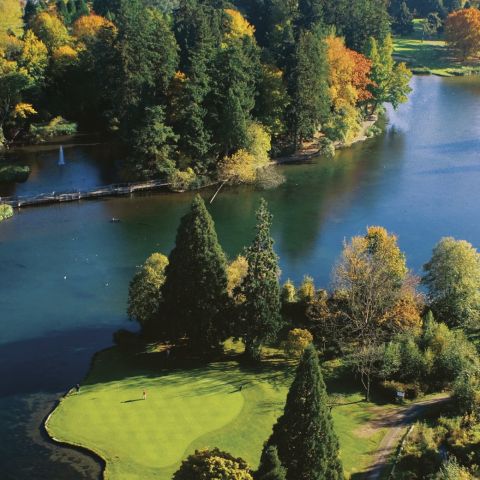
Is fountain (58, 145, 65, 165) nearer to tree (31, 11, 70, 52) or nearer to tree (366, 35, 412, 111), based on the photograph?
tree (31, 11, 70, 52)

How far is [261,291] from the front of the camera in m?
45.6

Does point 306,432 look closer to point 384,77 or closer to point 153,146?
point 153,146

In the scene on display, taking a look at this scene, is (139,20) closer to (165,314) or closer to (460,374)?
(165,314)

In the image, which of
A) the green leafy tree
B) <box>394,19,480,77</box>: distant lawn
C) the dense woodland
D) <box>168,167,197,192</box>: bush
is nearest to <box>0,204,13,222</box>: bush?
the dense woodland

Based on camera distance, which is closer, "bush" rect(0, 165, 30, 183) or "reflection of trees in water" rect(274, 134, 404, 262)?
"reflection of trees in water" rect(274, 134, 404, 262)

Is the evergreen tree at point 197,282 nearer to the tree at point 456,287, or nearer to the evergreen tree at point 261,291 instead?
the evergreen tree at point 261,291

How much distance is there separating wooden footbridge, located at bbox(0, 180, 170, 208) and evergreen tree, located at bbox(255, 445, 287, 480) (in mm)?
54932

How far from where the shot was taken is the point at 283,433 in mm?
31375

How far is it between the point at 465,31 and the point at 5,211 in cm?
12114

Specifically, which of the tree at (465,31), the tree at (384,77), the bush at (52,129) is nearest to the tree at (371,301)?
the tree at (384,77)

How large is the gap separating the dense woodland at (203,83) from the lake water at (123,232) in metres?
5.49

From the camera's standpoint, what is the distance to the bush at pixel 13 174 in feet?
278

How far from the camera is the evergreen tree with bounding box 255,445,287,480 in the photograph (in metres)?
29.2

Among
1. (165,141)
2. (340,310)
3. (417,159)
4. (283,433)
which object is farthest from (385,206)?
(283,433)
